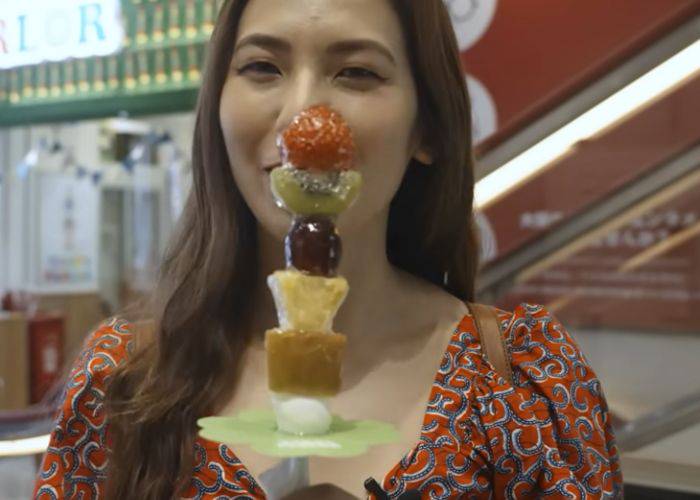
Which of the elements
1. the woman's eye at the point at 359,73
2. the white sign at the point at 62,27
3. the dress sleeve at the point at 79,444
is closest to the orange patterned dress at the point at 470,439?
the dress sleeve at the point at 79,444

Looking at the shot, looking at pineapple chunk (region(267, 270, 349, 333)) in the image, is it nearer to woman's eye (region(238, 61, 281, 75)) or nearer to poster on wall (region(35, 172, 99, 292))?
woman's eye (region(238, 61, 281, 75))

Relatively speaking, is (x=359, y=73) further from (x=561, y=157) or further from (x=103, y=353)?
(x=561, y=157)

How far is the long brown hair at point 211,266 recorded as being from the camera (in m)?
1.24

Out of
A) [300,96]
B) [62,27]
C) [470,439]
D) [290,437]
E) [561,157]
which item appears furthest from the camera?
[62,27]

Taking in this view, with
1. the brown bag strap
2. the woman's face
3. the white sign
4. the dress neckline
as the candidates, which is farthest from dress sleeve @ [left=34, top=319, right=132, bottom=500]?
the white sign

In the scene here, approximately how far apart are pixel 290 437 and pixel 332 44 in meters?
0.57

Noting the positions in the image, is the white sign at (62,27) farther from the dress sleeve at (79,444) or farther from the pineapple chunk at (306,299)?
the pineapple chunk at (306,299)

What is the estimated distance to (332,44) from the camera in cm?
118

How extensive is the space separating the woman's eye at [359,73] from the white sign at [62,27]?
4.82 meters

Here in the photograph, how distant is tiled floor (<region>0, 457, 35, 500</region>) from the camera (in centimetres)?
416

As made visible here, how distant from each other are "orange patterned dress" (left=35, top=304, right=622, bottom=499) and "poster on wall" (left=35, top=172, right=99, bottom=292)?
8.90 m

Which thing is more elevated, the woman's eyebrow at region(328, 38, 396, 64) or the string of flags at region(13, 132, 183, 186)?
the string of flags at region(13, 132, 183, 186)

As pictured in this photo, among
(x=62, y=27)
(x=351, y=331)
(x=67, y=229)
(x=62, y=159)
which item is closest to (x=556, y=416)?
(x=351, y=331)

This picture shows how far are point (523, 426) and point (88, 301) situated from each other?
882 cm
